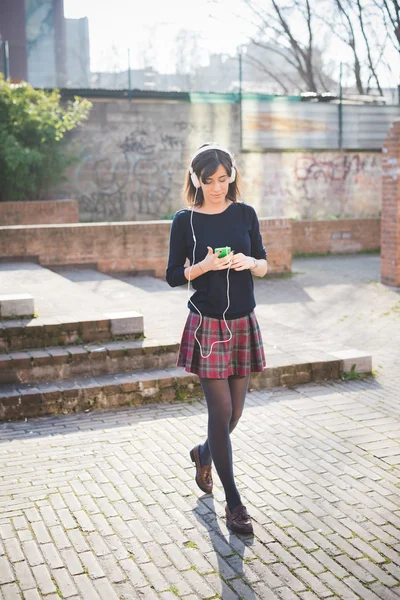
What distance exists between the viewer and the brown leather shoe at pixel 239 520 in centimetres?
390

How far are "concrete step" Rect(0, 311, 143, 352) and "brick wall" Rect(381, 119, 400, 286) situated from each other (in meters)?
6.84

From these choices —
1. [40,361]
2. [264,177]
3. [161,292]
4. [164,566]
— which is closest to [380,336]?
[161,292]

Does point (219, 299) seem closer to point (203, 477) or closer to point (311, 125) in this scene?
point (203, 477)

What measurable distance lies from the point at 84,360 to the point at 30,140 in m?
9.84

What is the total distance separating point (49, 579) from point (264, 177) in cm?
1658

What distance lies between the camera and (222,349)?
399 cm

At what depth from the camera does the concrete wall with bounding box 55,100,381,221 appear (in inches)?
693

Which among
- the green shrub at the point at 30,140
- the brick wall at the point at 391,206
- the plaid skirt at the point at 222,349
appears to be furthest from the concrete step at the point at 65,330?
the green shrub at the point at 30,140

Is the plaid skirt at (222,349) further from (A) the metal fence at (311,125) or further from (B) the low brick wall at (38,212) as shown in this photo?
(A) the metal fence at (311,125)

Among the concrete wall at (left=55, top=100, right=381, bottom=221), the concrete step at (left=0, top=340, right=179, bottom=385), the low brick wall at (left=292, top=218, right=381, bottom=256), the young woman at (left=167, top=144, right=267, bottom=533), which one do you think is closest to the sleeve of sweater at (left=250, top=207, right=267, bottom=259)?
the young woman at (left=167, top=144, right=267, bottom=533)

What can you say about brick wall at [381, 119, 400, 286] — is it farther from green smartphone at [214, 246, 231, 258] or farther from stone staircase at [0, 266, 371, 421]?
green smartphone at [214, 246, 231, 258]

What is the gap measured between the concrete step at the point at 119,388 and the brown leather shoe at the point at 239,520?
8.02 ft

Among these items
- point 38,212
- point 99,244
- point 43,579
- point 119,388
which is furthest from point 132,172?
point 43,579

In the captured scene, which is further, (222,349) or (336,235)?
(336,235)
